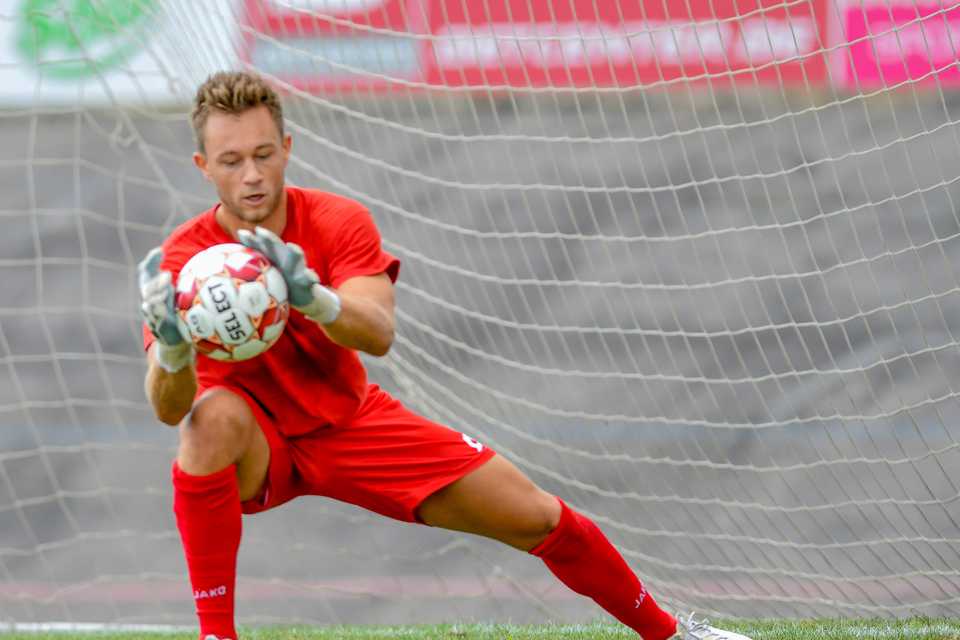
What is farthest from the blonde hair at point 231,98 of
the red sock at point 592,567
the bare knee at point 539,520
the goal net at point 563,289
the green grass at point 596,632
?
the green grass at point 596,632

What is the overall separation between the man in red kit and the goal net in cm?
120

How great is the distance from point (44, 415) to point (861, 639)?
4637 mm

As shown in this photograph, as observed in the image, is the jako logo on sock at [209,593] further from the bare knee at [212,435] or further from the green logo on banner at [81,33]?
the green logo on banner at [81,33]

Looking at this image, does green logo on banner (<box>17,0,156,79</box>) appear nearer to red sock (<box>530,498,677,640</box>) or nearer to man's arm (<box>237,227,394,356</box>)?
man's arm (<box>237,227,394,356</box>)

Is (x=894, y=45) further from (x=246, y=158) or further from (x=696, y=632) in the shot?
(x=246, y=158)

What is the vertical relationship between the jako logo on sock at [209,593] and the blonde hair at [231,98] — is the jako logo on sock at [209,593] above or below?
below

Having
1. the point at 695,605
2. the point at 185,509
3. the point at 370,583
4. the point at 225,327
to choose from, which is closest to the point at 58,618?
the point at 370,583

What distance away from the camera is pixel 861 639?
3.67 meters

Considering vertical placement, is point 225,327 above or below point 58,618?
above

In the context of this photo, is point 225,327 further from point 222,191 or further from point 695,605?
point 695,605

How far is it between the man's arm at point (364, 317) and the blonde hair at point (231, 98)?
38 centimetres

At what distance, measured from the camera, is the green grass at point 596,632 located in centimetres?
373

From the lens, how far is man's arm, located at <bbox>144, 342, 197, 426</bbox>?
281cm

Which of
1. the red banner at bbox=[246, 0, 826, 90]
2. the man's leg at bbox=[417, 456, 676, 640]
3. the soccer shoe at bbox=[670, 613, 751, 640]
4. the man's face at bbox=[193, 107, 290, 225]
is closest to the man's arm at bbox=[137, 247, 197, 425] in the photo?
the man's face at bbox=[193, 107, 290, 225]
